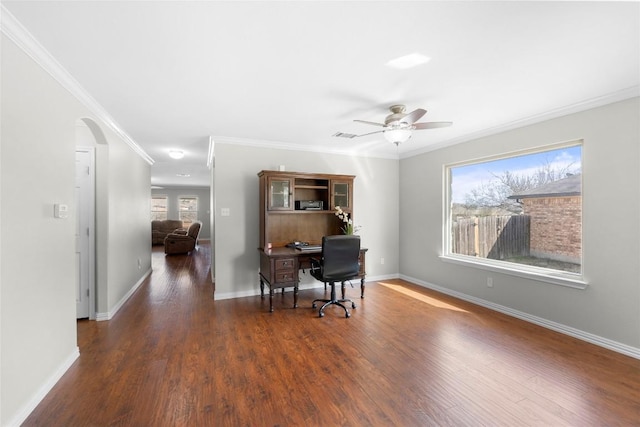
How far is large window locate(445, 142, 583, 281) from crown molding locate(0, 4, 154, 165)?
4.60 meters

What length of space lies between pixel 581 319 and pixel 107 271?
5.25 metres

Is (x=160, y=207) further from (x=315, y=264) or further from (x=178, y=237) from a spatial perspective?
(x=315, y=264)

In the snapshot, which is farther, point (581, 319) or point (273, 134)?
point (273, 134)

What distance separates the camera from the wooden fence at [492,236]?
3.52 meters

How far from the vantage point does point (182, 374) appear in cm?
223

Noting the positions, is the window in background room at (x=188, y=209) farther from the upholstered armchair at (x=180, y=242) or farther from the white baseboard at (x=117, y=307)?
the white baseboard at (x=117, y=307)

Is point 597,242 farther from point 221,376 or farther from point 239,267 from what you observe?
point 239,267

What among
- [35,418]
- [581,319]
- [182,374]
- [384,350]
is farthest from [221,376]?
[581,319]

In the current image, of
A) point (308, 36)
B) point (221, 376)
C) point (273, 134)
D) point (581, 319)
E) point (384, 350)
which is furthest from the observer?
point (273, 134)

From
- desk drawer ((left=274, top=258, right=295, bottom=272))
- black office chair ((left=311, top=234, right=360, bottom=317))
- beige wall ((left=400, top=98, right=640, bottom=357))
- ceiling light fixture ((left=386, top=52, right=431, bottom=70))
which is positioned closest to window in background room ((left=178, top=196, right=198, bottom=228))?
desk drawer ((left=274, top=258, right=295, bottom=272))

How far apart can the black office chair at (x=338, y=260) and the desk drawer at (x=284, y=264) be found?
32 cm

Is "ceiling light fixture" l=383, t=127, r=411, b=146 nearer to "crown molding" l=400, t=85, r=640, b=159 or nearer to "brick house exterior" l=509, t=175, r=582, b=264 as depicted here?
"crown molding" l=400, t=85, r=640, b=159

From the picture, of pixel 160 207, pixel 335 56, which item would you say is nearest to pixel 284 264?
pixel 335 56

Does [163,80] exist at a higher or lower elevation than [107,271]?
higher
